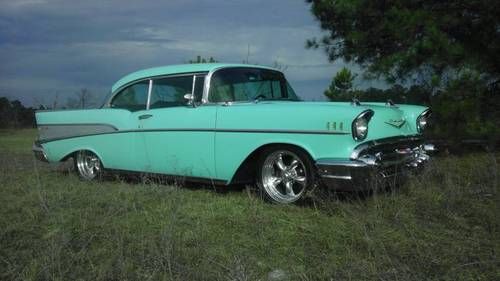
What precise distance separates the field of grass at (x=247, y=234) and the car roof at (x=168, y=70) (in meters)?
1.33

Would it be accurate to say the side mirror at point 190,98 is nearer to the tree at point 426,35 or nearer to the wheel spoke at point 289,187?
the wheel spoke at point 289,187

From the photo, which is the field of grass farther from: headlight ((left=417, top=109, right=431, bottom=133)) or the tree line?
the tree line

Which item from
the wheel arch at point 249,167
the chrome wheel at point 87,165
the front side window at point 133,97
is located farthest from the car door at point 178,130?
the chrome wheel at point 87,165

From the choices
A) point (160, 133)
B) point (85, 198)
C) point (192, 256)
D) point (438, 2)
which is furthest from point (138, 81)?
point (438, 2)

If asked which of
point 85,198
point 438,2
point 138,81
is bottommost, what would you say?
point 85,198

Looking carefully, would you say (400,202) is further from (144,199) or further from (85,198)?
(85,198)

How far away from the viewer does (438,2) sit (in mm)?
8523

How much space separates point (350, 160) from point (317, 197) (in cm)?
47

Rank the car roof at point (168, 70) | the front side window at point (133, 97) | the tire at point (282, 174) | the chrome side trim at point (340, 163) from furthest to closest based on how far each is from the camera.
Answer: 1. the front side window at point (133, 97)
2. the car roof at point (168, 70)
3. the tire at point (282, 174)
4. the chrome side trim at point (340, 163)

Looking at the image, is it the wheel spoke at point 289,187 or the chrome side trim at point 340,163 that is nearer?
the chrome side trim at point 340,163

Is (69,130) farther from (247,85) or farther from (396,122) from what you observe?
(396,122)

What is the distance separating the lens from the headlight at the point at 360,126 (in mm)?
4746

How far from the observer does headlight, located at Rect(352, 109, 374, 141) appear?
4.75 meters

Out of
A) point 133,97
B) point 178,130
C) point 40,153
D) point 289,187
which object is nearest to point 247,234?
point 289,187
